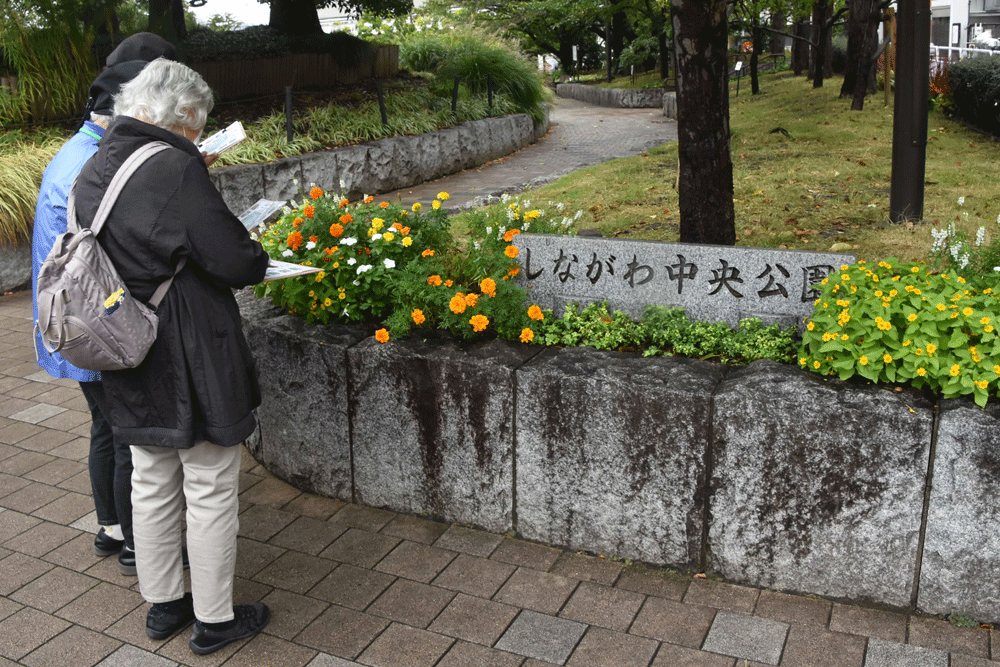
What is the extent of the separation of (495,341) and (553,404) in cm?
47

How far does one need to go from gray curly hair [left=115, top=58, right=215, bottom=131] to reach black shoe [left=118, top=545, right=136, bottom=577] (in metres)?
1.75

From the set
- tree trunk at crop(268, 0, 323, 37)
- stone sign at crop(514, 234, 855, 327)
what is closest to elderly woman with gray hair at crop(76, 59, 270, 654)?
stone sign at crop(514, 234, 855, 327)

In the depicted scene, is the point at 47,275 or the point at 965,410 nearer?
the point at 47,275

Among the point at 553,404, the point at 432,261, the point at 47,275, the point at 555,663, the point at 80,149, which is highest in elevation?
the point at 80,149

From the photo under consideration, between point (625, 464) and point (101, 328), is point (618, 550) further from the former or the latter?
point (101, 328)

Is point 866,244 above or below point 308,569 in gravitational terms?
above

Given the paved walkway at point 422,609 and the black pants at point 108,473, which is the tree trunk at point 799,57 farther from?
the black pants at point 108,473

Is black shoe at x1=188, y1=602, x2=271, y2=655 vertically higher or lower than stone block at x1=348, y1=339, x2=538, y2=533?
lower

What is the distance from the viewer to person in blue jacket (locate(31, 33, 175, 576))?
3.17 meters

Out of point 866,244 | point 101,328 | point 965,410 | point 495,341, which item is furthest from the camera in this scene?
point 866,244

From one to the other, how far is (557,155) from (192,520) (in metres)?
11.1

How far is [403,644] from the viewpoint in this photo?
10.1 ft

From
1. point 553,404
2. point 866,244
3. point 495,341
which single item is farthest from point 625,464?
point 866,244

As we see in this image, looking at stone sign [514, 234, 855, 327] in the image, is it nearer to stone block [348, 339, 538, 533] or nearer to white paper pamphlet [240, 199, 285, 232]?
stone block [348, 339, 538, 533]
